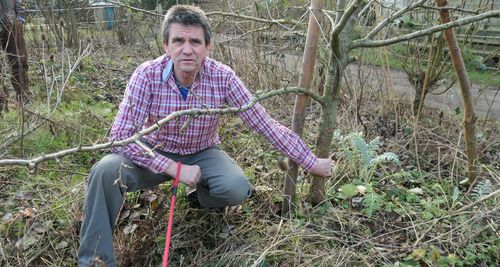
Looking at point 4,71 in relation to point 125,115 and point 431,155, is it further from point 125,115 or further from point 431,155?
point 431,155

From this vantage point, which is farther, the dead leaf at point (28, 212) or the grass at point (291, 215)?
the dead leaf at point (28, 212)

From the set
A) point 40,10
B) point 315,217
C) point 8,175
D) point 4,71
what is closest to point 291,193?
point 315,217

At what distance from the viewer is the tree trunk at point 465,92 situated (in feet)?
9.58

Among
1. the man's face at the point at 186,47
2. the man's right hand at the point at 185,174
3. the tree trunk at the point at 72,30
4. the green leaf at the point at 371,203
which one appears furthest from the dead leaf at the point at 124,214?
the tree trunk at the point at 72,30

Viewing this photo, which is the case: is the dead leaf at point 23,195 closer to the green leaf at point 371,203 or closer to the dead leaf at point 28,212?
the dead leaf at point 28,212

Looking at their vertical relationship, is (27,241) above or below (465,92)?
below

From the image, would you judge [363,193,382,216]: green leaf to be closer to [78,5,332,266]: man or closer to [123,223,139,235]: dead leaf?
[78,5,332,266]: man

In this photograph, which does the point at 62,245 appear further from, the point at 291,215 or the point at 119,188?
Result: the point at 291,215

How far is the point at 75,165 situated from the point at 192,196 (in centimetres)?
104

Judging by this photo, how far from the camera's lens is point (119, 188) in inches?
98.2

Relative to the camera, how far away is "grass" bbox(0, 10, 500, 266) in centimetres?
255

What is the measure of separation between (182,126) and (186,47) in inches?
17.6

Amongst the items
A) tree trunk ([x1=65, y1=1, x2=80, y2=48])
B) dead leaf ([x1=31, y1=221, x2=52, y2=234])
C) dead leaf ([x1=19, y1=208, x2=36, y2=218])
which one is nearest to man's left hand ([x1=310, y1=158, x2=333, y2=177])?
dead leaf ([x1=31, y1=221, x2=52, y2=234])

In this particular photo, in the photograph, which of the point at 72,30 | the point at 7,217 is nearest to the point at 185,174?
the point at 7,217
